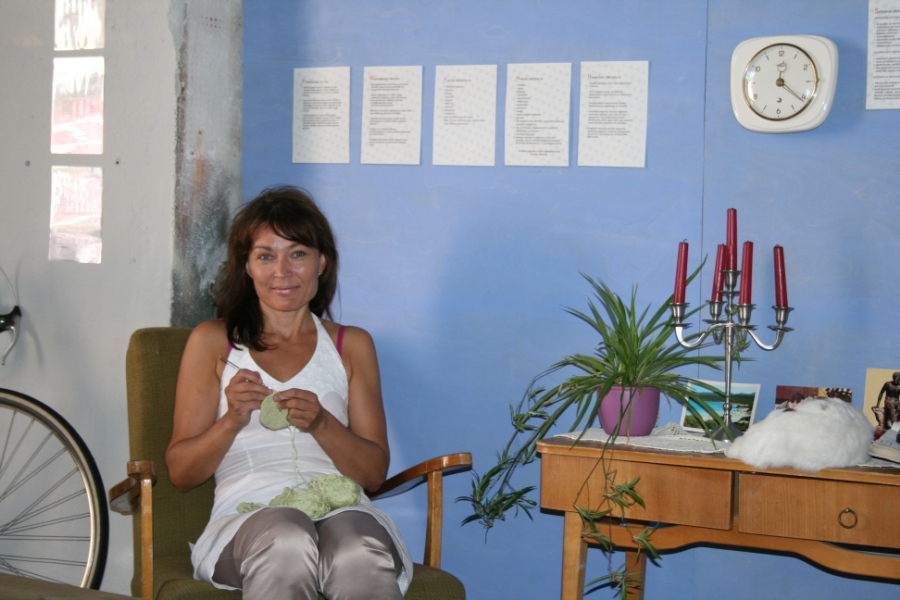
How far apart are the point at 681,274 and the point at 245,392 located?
1021 mm

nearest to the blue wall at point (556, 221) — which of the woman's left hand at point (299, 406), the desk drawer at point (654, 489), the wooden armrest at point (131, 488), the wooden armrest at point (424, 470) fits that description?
the wooden armrest at point (424, 470)

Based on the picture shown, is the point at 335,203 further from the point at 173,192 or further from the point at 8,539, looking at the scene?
the point at 8,539

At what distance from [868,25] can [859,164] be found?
1.12ft

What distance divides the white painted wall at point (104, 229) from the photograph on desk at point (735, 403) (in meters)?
1.44

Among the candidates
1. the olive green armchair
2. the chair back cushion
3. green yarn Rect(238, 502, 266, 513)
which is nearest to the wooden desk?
the olive green armchair

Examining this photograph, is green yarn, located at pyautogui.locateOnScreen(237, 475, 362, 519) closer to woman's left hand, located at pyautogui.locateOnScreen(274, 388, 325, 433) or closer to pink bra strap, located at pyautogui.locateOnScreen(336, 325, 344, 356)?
woman's left hand, located at pyautogui.locateOnScreen(274, 388, 325, 433)

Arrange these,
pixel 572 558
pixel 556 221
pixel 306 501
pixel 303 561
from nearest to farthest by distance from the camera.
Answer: pixel 303 561, pixel 306 501, pixel 572 558, pixel 556 221

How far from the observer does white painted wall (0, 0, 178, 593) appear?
244cm

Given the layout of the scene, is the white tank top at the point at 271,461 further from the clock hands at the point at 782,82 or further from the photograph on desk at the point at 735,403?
the clock hands at the point at 782,82

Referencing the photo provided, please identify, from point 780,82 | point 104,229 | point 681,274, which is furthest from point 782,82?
point 104,229

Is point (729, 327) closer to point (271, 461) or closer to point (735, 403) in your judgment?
point (735, 403)

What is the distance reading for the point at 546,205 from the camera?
2402 millimetres

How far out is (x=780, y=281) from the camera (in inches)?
80.8

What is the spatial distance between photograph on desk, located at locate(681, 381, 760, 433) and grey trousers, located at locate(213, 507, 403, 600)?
2.89 ft
